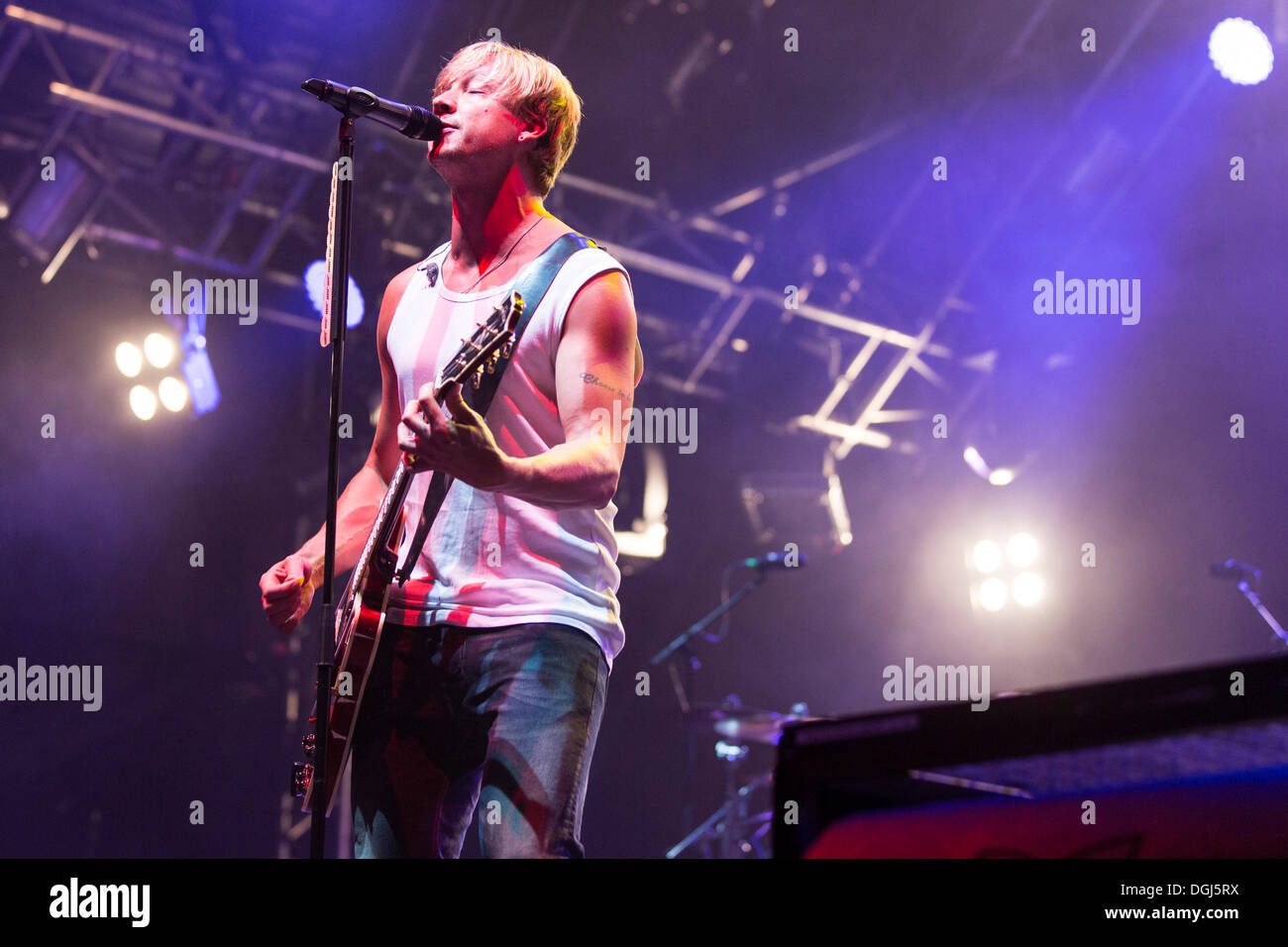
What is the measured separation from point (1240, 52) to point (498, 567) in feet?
24.6

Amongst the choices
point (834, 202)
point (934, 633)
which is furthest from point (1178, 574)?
point (834, 202)

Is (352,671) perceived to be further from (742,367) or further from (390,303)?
(742,367)

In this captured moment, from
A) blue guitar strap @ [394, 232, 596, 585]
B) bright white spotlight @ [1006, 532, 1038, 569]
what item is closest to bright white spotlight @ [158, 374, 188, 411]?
blue guitar strap @ [394, 232, 596, 585]

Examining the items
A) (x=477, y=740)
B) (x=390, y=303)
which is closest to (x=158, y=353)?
(x=390, y=303)

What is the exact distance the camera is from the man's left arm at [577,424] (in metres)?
2.02

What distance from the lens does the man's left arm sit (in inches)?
79.5

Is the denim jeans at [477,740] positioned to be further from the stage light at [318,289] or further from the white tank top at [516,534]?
the stage light at [318,289]

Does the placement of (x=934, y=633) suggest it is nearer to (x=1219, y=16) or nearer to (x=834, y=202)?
(x=834, y=202)

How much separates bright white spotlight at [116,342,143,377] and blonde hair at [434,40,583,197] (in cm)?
431

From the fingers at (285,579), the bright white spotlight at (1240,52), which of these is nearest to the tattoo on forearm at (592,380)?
the fingers at (285,579)

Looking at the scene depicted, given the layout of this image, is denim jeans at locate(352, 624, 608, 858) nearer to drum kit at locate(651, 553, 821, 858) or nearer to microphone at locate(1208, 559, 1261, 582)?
drum kit at locate(651, 553, 821, 858)

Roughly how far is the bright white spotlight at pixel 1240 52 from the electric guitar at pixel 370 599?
7.17 m
